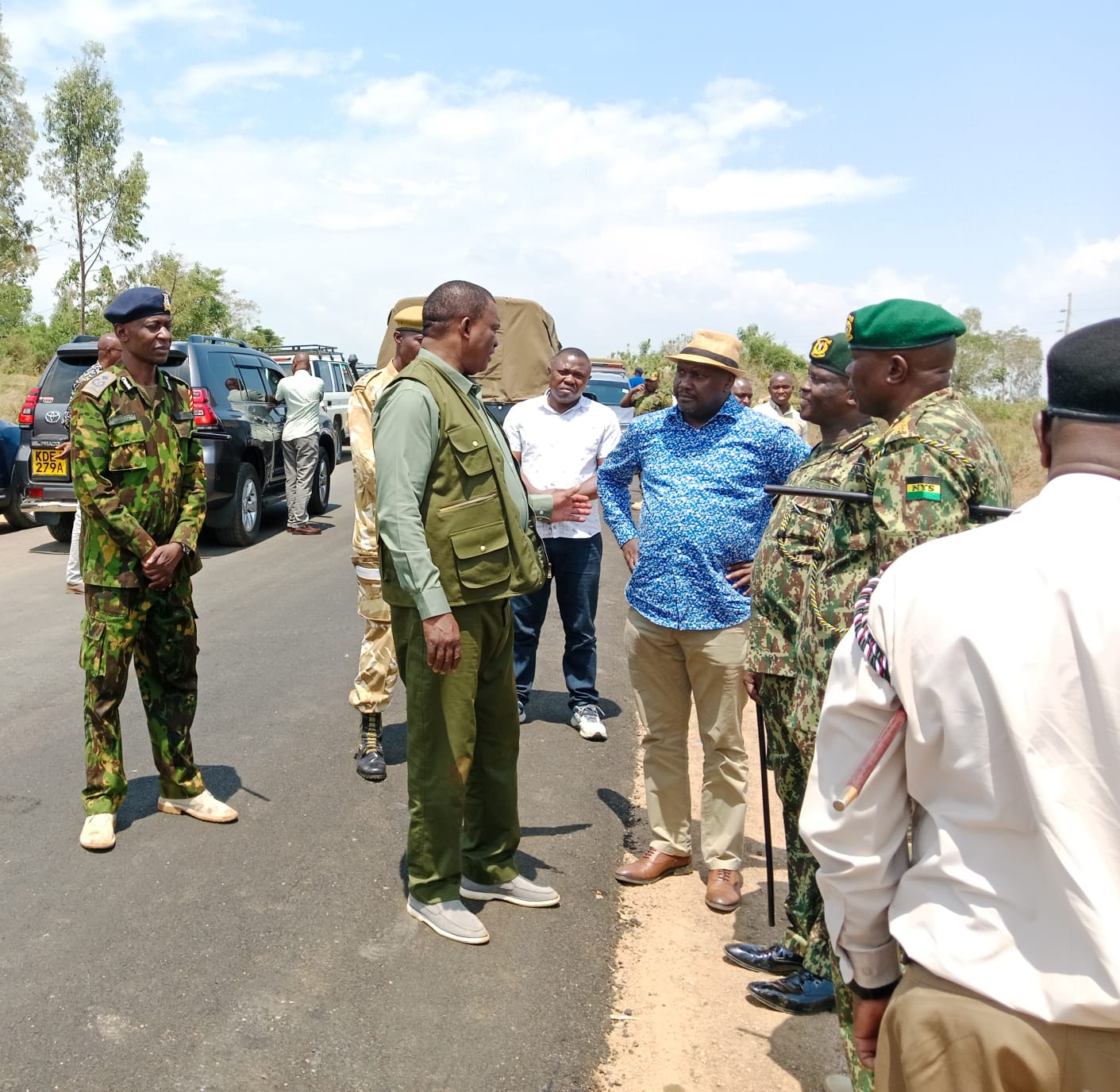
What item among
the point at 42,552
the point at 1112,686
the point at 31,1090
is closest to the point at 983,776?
the point at 1112,686

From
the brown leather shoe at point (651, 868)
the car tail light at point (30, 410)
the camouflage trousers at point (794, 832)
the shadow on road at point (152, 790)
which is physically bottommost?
the brown leather shoe at point (651, 868)

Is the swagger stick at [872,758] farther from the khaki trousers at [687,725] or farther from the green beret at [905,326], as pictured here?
the khaki trousers at [687,725]

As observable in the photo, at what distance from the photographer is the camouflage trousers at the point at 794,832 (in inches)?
131

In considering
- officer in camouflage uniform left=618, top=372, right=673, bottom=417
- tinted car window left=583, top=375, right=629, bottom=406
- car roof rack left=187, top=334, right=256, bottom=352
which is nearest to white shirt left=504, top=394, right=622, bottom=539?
car roof rack left=187, top=334, right=256, bottom=352

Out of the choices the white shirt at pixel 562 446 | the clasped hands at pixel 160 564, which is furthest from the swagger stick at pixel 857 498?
the white shirt at pixel 562 446

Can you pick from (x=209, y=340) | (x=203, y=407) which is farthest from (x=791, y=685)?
(x=209, y=340)

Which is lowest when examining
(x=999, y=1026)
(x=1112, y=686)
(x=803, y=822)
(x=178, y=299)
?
(x=999, y=1026)

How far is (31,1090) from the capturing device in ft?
9.36

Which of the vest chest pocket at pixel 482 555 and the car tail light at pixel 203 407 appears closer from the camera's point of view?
the vest chest pocket at pixel 482 555

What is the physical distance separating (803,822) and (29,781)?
4.35 m

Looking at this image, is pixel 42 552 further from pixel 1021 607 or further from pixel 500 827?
pixel 1021 607

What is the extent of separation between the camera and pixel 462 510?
371 cm

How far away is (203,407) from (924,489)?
979cm

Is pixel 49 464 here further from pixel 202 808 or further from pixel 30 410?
pixel 202 808
